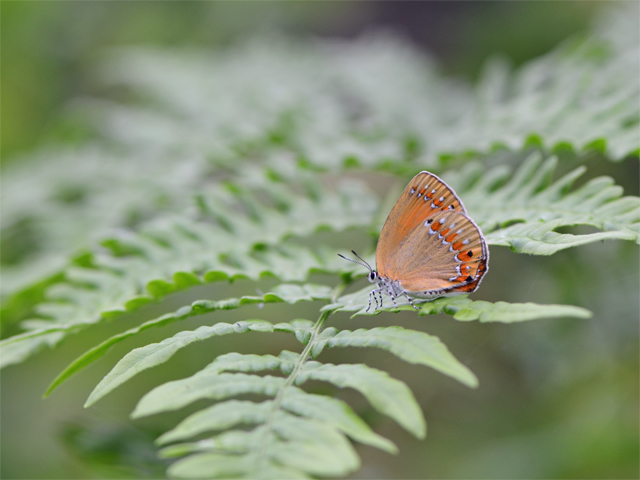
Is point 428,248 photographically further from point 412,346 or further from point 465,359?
point 465,359

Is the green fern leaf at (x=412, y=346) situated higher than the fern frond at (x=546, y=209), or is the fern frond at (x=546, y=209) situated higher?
the fern frond at (x=546, y=209)

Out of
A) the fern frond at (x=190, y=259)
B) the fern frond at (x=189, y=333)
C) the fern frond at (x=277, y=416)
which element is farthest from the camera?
the fern frond at (x=190, y=259)

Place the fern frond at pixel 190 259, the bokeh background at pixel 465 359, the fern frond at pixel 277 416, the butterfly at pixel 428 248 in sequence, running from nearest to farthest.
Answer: the fern frond at pixel 277 416
the butterfly at pixel 428 248
the fern frond at pixel 190 259
the bokeh background at pixel 465 359

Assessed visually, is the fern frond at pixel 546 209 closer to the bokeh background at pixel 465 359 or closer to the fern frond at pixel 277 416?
the fern frond at pixel 277 416

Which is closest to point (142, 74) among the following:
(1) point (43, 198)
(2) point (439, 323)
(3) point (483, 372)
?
(1) point (43, 198)

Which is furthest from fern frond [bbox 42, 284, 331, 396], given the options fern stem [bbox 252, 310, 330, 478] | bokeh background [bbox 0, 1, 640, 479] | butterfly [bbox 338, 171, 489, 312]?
bokeh background [bbox 0, 1, 640, 479]

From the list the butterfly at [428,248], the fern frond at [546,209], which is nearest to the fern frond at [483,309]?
the butterfly at [428,248]

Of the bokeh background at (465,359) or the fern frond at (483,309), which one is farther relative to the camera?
the bokeh background at (465,359)

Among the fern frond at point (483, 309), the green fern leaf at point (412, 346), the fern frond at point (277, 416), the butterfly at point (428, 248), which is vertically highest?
the butterfly at point (428, 248)
